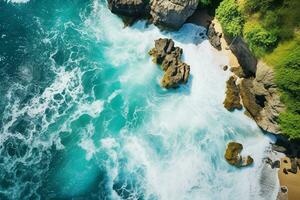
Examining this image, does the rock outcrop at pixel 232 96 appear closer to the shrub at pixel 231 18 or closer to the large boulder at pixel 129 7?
the shrub at pixel 231 18

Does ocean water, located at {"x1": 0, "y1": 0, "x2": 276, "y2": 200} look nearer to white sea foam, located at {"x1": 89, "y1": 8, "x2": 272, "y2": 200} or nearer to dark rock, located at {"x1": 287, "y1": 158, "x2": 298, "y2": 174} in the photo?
white sea foam, located at {"x1": 89, "y1": 8, "x2": 272, "y2": 200}

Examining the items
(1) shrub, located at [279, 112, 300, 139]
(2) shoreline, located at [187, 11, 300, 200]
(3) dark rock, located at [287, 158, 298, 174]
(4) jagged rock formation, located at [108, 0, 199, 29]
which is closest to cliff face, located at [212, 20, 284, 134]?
(1) shrub, located at [279, 112, 300, 139]

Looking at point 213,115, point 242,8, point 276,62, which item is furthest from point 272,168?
point 242,8

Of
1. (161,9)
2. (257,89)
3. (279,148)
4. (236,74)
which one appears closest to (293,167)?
(279,148)

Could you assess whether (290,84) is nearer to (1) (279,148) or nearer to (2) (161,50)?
(1) (279,148)

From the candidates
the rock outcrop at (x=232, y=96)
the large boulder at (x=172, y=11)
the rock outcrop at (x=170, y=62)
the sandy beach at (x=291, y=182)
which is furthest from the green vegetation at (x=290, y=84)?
the large boulder at (x=172, y=11)

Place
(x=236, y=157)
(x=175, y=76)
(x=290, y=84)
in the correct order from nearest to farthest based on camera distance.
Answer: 1. (x=290, y=84)
2. (x=236, y=157)
3. (x=175, y=76)
